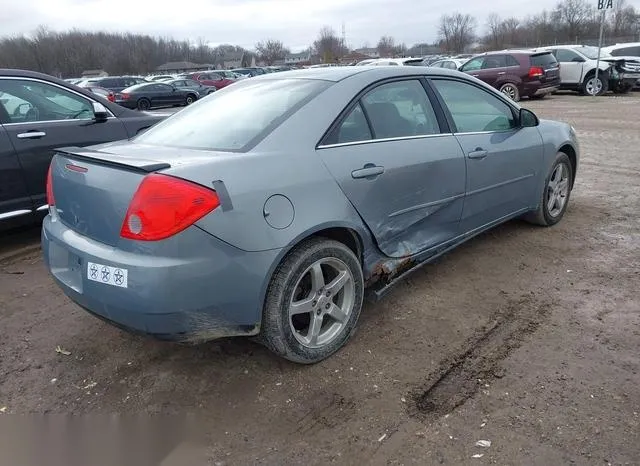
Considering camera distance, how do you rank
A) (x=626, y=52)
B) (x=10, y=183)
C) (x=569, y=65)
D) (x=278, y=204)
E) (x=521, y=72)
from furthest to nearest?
(x=626, y=52) < (x=569, y=65) < (x=521, y=72) < (x=10, y=183) < (x=278, y=204)

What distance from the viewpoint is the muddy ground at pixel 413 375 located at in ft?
7.68

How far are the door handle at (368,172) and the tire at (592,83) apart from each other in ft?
61.9

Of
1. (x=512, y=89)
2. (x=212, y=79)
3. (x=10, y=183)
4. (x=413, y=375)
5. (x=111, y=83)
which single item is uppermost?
(x=212, y=79)

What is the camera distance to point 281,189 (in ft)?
8.68

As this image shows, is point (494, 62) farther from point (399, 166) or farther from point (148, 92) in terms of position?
point (399, 166)

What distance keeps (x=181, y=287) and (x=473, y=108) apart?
2698mm

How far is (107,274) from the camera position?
2514mm

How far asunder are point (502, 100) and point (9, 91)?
13.9 feet

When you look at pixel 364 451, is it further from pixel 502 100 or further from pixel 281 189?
pixel 502 100

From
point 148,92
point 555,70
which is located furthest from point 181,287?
point 148,92

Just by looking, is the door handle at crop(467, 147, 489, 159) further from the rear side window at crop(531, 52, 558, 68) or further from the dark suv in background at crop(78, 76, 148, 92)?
the dark suv in background at crop(78, 76, 148, 92)

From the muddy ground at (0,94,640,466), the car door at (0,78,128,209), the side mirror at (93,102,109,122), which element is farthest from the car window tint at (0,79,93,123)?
the muddy ground at (0,94,640,466)

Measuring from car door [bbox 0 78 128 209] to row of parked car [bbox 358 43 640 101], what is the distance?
1453cm

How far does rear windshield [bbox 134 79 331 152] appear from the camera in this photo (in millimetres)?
2957
